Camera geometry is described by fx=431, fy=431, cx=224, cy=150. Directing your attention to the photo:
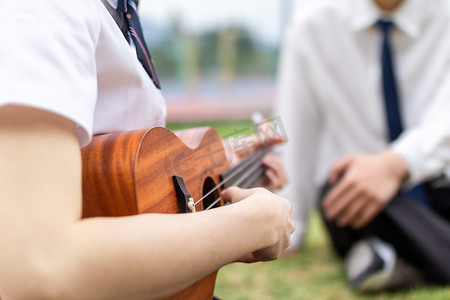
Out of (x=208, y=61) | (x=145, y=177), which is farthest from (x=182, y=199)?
(x=208, y=61)

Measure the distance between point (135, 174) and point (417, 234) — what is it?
1.17 metres

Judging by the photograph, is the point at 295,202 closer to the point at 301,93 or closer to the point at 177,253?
the point at 301,93

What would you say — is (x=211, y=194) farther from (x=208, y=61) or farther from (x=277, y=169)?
(x=208, y=61)

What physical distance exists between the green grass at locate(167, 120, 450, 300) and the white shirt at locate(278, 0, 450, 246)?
0.52ft

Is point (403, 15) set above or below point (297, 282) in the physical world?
above

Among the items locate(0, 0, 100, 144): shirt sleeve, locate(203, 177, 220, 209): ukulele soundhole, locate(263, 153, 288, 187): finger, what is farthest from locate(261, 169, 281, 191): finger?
locate(0, 0, 100, 144): shirt sleeve

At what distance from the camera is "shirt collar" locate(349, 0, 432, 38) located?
159 centimetres

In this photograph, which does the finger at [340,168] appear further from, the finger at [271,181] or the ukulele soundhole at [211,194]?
the ukulele soundhole at [211,194]

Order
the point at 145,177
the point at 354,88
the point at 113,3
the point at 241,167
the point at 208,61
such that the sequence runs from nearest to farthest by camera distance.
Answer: the point at 145,177 → the point at 113,3 → the point at 241,167 → the point at 354,88 → the point at 208,61

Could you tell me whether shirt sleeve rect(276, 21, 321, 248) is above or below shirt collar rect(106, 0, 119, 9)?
below

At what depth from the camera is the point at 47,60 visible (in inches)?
15.6

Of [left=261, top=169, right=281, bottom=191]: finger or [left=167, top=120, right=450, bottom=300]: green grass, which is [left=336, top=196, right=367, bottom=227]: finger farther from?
[left=261, top=169, right=281, bottom=191]: finger

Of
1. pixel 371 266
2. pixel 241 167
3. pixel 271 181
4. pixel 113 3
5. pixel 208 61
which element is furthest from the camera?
pixel 208 61

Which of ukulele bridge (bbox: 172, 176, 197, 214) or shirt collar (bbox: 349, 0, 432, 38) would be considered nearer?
ukulele bridge (bbox: 172, 176, 197, 214)
